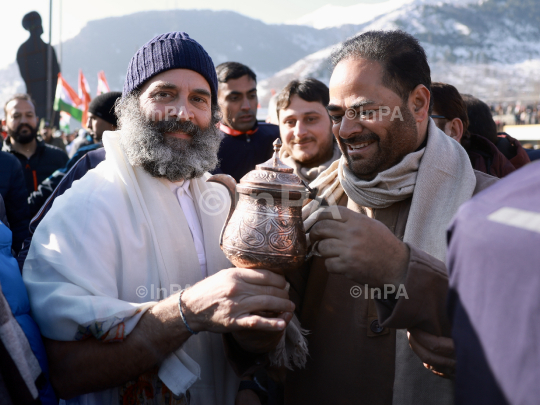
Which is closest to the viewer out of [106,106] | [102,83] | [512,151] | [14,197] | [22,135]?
[512,151]

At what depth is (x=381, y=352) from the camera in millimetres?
2148

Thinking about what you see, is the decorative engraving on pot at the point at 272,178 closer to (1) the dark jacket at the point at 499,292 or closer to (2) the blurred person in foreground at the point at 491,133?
(1) the dark jacket at the point at 499,292

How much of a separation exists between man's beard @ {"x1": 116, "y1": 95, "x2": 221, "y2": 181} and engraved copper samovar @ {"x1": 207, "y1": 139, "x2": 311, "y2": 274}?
0.62 meters

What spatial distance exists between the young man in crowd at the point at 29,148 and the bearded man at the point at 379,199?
180 inches

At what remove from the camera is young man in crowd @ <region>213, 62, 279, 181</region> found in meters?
4.96

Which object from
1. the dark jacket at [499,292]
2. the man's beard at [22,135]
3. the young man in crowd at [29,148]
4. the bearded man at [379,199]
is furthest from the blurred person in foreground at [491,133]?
the man's beard at [22,135]

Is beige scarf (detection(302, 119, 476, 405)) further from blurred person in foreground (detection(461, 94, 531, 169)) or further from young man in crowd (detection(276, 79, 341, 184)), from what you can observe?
young man in crowd (detection(276, 79, 341, 184))

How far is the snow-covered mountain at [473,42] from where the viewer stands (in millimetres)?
102688

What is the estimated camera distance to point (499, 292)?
2.79 feet

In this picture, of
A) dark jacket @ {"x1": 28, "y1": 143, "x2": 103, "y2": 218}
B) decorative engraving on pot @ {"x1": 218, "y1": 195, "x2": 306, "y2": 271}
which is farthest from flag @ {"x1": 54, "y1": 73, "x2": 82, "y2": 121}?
decorative engraving on pot @ {"x1": 218, "y1": 195, "x2": 306, "y2": 271}

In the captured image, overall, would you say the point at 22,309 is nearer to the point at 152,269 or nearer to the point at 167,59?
the point at 152,269

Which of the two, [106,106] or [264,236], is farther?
[106,106]

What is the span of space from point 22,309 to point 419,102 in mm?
2079

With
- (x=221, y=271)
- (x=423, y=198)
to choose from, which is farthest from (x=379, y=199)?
(x=221, y=271)
